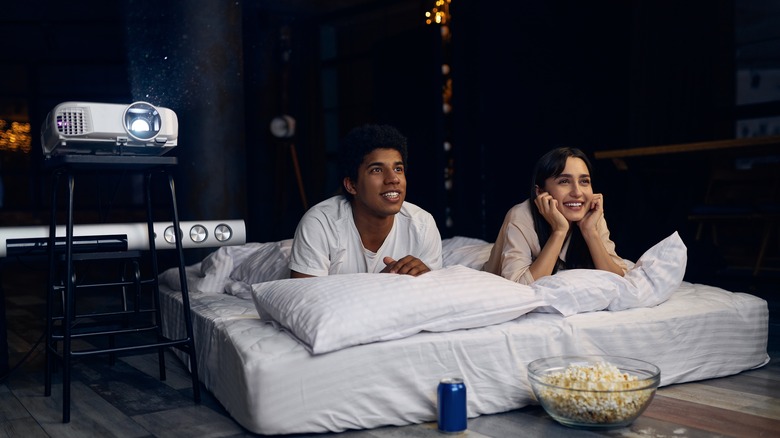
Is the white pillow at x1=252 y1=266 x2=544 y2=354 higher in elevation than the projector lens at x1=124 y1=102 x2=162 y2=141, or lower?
lower

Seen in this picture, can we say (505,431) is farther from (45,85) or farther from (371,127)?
(45,85)

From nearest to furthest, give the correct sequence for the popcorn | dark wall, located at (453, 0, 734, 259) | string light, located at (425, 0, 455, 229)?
the popcorn, dark wall, located at (453, 0, 734, 259), string light, located at (425, 0, 455, 229)

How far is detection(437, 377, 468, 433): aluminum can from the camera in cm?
189

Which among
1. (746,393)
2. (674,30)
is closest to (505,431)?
(746,393)

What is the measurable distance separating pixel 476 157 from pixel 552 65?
0.90 meters

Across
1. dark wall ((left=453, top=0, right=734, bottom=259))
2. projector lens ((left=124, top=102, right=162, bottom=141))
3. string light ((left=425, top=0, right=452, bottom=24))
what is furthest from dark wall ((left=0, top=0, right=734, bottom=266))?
projector lens ((left=124, top=102, right=162, bottom=141))

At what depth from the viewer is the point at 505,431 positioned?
195 cm

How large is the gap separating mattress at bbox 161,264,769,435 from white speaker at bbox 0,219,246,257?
1.17ft

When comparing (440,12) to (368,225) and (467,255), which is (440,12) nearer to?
(467,255)

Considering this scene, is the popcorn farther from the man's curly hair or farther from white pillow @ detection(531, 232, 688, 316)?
the man's curly hair

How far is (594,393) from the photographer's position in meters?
1.88

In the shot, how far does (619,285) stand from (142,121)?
5.41 feet

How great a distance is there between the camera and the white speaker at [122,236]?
252 cm

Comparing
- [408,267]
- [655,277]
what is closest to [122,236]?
[408,267]
